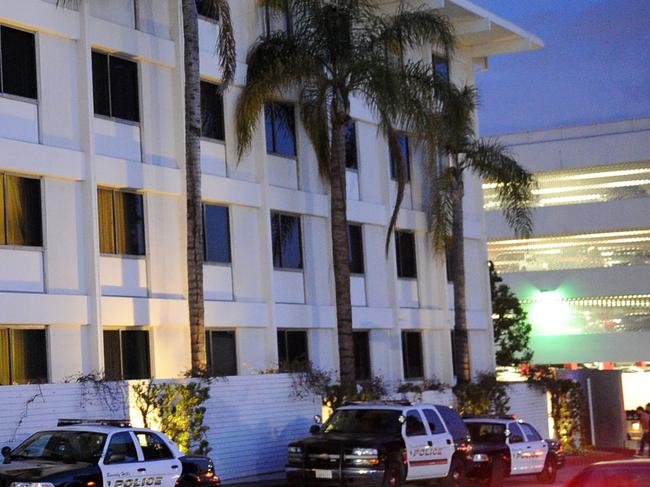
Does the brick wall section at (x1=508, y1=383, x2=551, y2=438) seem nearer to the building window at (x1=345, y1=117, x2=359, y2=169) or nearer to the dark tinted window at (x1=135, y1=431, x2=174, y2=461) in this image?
the building window at (x1=345, y1=117, x2=359, y2=169)

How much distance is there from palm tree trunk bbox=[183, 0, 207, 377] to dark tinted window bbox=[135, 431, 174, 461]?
27.8 feet

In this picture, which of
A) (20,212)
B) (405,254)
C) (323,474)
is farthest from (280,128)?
(323,474)

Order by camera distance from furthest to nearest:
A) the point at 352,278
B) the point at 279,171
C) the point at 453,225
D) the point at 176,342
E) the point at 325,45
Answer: the point at 453,225, the point at 352,278, the point at 279,171, the point at 325,45, the point at 176,342

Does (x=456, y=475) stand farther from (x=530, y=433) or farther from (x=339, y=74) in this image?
(x=339, y=74)

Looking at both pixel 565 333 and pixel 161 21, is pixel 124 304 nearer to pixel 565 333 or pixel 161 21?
pixel 161 21

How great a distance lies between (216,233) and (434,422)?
880 cm

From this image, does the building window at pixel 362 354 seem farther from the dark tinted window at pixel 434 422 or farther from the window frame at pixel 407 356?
the dark tinted window at pixel 434 422

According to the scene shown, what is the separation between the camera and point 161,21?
3066 centimetres

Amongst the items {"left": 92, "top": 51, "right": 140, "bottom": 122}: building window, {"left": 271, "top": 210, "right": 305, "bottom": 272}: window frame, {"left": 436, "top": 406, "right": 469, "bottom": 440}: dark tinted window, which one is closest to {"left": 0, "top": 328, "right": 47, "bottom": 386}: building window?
{"left": 92, "top": 51, "right": 140, "bottom": 122}: building window

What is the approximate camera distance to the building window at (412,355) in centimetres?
3966

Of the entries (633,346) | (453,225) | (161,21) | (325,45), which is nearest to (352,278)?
(453,225)

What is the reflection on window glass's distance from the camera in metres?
61.0

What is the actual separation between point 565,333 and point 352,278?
1046 inches

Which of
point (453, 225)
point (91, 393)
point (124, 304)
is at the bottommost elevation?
point (91, 393)
